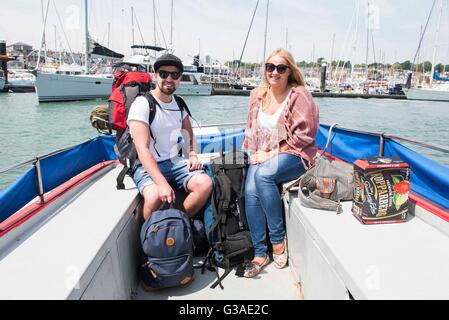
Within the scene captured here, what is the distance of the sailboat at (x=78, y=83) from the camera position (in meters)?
24.5

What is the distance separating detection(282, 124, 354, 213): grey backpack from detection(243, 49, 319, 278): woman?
15 centimetres

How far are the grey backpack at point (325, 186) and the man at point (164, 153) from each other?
2.38 feet

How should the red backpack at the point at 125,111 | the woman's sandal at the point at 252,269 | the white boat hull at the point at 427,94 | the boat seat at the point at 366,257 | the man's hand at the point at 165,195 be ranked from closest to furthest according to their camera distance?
1. the boat seat at the point at 366,257
2. the man's hand at the point at 165,195
3. the woman's sandal at the point at 252,269
4. the red backpack at the point at 125,111
5. the white boat hull at the point at 427,94

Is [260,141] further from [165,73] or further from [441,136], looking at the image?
[441,136]

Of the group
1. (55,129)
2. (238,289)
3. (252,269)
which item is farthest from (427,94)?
(238,289)

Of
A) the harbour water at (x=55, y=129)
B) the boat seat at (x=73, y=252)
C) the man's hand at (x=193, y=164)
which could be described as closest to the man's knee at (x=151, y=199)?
the boat seat at (x=73, y=252)

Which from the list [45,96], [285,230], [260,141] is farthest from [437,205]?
[45,96]

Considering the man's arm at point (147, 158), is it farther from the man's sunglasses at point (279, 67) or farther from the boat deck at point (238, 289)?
the man's sunglasses at point (279, 67)

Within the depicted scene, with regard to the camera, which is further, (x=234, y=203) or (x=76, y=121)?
(x=76, y=121)

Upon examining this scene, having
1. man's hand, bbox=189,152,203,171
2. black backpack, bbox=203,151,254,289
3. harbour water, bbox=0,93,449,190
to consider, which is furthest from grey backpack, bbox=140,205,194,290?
harbour water, bbox=0,93,449,190

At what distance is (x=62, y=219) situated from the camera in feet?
6.10

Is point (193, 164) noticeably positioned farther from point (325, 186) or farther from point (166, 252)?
point (325, 186)

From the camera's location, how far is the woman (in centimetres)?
222
